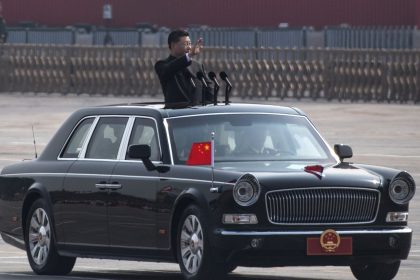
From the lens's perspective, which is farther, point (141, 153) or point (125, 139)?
point (125, 139)

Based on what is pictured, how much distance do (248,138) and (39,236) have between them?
2.05 metres

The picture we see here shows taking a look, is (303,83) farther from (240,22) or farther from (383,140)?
(240,22)

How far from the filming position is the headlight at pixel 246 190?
1116 cm

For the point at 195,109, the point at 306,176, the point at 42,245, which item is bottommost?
the point at 42,245

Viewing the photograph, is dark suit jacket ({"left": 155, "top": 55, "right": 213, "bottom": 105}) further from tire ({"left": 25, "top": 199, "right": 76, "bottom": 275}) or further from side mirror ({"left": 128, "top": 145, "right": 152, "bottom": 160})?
side mirror ({"left": 128, "top": 145, "right": 152, "bottom": 160})

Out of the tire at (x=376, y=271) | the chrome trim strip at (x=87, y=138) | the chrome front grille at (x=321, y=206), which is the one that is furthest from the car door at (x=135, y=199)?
the tire at (x=376, y=271)

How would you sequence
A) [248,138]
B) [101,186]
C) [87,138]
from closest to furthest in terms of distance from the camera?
[248,138] < [101,186] < [87,138]

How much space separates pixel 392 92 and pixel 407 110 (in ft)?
10.7

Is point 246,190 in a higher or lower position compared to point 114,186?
higher

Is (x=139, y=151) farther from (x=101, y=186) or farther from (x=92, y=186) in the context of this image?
(x=92, y=186)

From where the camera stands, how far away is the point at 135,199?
1219cm

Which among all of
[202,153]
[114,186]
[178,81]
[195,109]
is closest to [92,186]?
[114,186]

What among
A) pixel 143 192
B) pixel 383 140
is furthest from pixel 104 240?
pixel 383 140

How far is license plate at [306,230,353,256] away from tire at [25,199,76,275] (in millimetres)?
2623
